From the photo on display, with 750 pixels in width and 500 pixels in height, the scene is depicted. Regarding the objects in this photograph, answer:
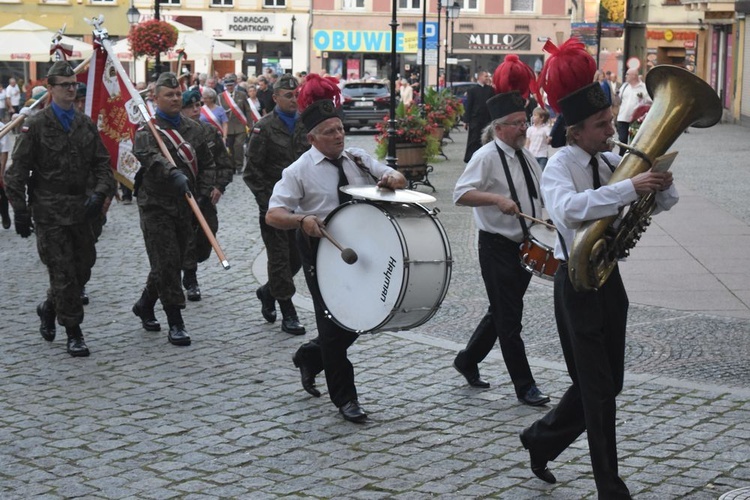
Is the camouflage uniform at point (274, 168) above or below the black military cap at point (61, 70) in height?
below

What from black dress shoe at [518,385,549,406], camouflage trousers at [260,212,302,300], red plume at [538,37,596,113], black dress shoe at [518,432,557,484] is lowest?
black dress shoe at [518,385,549,406]

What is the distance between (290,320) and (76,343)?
162 cm

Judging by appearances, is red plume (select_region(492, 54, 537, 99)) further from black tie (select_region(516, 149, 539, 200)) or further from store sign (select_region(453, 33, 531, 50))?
store sign (select_region(453, 33, 531, 50))

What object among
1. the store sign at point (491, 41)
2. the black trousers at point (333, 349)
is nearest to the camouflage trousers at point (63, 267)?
the black trousers at point (333, 349)

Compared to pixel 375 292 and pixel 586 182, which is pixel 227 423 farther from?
pixel 586 182

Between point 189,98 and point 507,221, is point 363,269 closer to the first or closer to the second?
point 507,221

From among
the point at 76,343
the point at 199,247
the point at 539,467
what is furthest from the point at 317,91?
the point at 199,247

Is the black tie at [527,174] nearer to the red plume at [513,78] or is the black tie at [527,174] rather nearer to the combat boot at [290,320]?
the red plume at [513,78]

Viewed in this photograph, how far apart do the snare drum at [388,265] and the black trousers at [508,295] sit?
79 cm

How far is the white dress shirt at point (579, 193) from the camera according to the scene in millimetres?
5055

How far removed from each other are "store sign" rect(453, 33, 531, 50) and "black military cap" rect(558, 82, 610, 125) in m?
60.7

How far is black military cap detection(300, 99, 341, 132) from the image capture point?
7.12 m

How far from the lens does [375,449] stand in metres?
6.66

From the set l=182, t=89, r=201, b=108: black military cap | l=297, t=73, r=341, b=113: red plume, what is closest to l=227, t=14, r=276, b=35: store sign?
l=182, t=89, r=201, b=108: black military cap
